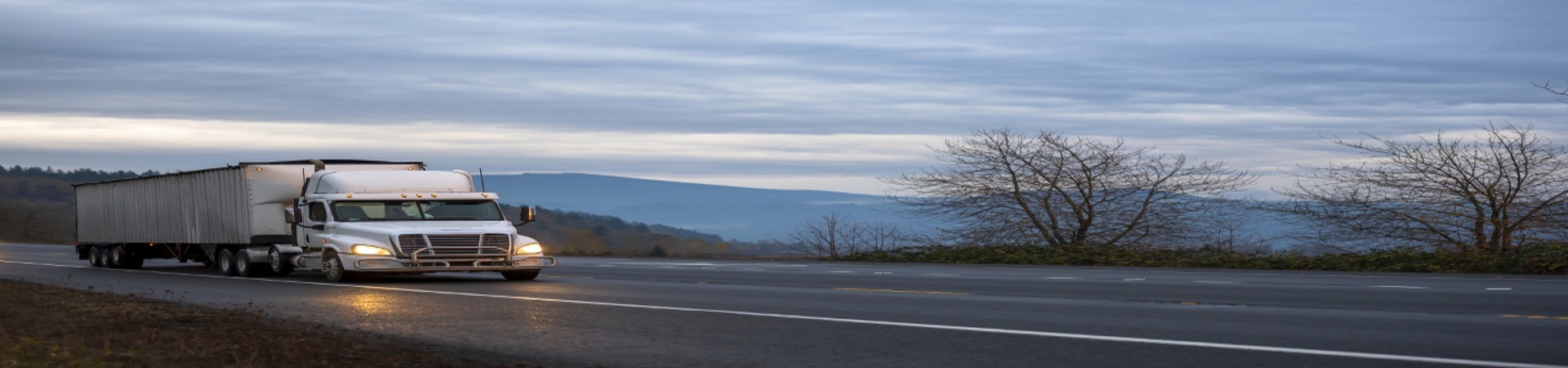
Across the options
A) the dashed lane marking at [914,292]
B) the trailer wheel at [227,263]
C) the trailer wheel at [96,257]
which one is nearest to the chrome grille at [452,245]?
the trailer wheel at [227,263]

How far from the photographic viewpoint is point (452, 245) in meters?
24.1

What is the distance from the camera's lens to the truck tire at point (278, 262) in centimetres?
2664

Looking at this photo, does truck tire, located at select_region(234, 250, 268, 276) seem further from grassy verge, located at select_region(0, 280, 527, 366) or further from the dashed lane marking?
the dashed lane marking

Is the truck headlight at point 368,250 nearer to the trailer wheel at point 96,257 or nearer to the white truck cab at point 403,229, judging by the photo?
the white truck cab at point 403,229

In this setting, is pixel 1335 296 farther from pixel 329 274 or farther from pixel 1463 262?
pixel 329 274

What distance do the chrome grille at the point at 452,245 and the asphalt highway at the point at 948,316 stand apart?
48 cm

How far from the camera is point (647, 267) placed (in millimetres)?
31703

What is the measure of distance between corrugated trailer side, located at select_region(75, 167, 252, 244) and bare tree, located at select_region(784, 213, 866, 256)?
48.7 feet

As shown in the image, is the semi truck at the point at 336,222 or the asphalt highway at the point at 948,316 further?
the semi truck at the point at 336,222

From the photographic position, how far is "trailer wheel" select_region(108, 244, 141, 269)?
110ft

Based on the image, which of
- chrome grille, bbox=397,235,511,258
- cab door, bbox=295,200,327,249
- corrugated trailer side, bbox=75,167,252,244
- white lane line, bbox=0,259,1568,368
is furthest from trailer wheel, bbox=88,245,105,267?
white lane line, bbox=0,259,1568,368

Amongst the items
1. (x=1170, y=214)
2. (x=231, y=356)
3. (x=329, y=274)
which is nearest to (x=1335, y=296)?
(x=231, y=356)

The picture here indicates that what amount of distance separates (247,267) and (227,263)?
4.04 ft

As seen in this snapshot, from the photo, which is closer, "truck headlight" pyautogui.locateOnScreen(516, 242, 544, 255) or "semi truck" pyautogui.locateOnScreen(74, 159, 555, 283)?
"semi truck" pyautogui.locateOnScreen(74, 159, 555, 283)
